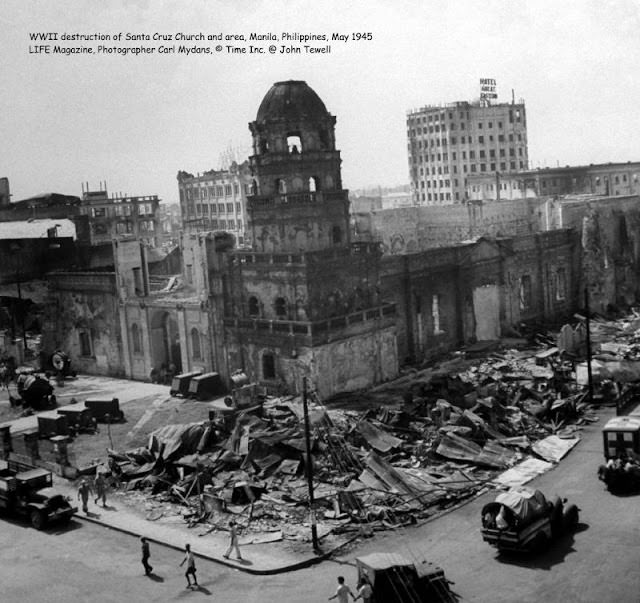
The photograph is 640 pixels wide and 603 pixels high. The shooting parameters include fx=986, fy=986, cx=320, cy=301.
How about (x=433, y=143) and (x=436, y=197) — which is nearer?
(x=433, y=143)

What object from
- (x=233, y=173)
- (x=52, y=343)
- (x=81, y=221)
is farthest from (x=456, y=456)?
(x=233, y=173)

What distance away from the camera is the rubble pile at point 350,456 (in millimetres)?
33656

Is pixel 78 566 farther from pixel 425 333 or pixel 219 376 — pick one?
pixel 425 333

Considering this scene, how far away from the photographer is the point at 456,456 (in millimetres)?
38125

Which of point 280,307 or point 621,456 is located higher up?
point 280,307

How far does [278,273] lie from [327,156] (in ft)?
22.4

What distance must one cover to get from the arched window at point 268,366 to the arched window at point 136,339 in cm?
1036

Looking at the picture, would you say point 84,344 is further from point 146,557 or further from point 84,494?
point 146,557

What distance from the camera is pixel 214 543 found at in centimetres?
3145

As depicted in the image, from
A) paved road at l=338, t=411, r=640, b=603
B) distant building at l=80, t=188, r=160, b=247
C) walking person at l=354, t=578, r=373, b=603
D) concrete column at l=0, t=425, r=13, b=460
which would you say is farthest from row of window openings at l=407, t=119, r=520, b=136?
walking person at l=354, t=578, r=373, b=603

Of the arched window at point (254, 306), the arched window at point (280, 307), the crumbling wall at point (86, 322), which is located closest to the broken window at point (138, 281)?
the crumbling wall at point (86, 322)

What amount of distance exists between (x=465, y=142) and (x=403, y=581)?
13310cm

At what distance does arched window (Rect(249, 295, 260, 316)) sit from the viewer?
2072 inches

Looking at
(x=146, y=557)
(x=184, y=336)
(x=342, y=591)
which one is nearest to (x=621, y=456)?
(x=342, y=591)
